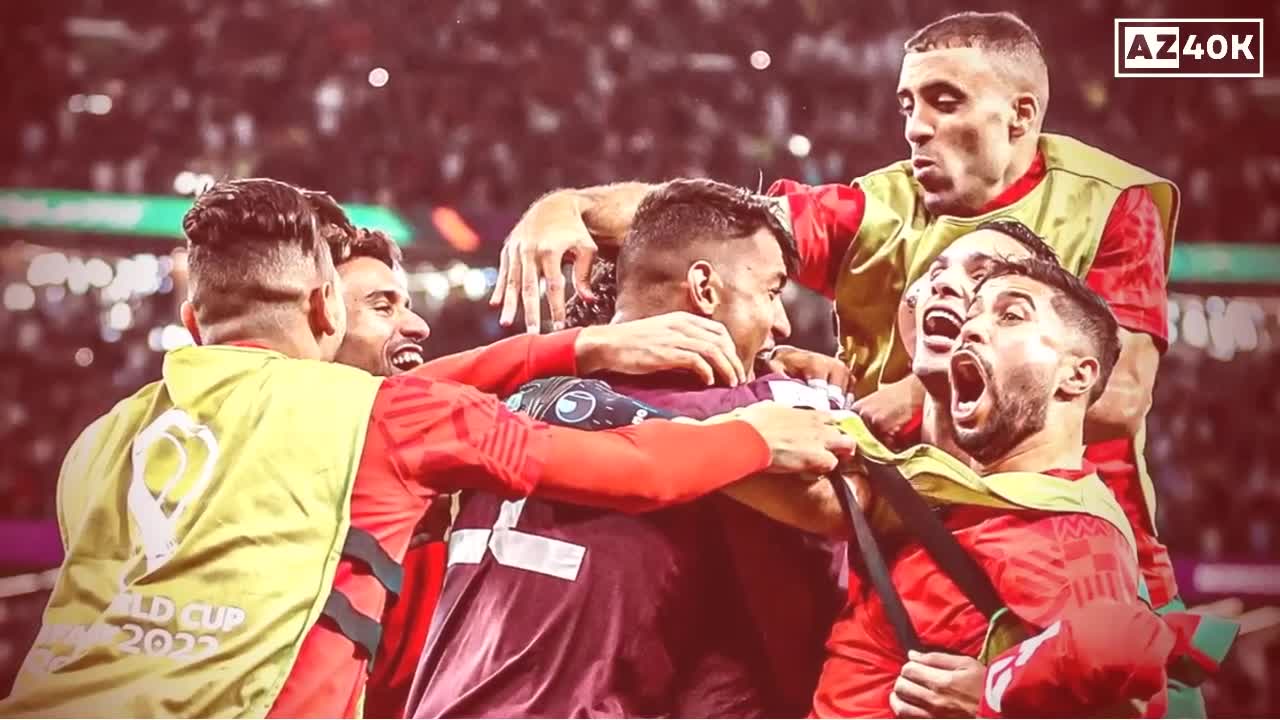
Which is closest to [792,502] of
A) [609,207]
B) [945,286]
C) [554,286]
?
[945,286]

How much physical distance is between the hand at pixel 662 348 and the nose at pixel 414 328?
48 cm

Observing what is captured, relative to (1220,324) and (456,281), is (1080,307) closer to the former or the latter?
(1220,324)

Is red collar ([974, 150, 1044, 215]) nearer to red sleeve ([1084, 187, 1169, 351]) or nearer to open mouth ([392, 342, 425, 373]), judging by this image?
A: red sleeve ([1084, 187, 1169, 351])

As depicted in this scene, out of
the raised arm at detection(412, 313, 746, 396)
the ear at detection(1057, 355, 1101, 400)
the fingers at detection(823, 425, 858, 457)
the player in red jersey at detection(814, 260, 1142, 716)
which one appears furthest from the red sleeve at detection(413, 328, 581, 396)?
the ear at detection(1057, 355, 1101, 400)

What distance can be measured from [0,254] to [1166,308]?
277 cm

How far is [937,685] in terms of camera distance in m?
2.84

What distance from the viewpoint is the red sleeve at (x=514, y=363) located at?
3119 millimetres

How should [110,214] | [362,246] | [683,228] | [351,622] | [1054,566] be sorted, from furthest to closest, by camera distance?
1. [110,214]
2. [362,246]
3. [683,228]
4. [1054,566]
5. [351,622]

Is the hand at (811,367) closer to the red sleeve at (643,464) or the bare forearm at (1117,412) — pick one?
the red sleeve at (643,464)

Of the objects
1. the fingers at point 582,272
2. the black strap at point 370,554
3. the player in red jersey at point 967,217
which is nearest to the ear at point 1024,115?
the player in red jersey at point 967,217

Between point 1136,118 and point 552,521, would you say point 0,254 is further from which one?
point 1136,118

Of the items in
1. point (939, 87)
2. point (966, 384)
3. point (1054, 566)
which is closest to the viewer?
point (1054, 566)

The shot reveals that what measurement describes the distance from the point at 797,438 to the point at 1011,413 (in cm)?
48

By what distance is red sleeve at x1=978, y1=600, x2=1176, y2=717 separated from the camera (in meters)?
2.85
